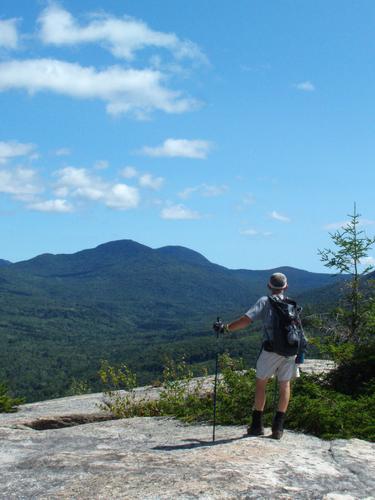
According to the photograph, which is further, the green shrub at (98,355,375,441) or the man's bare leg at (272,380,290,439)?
the green shrub at (98,355,375,441)

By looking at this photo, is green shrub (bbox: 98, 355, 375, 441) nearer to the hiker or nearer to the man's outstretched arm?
the hiker

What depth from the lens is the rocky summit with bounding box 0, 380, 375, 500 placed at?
593cm

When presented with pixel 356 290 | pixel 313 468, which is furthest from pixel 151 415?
pixel 356 290

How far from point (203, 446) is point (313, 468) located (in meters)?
→ 1.70

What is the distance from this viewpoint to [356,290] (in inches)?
671

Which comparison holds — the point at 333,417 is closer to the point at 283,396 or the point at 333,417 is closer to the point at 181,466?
the point at 283,396

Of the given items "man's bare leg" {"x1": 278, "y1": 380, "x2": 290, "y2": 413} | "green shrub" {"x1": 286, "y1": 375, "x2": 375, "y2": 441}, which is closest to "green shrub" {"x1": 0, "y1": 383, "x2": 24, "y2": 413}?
"green shrub" {"x1": 286, "y1": 375, "x2": 375, "y2": 441}

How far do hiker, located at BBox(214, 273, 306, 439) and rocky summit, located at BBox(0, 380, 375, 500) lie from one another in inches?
13.3

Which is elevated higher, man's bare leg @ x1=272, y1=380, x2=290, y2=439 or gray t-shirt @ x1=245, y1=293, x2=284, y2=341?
gray t-shirt @ x1=245, y1=293, x2=284, y2=341

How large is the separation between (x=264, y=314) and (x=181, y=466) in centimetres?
236

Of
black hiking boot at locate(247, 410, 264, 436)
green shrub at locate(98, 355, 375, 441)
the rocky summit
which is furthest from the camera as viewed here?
green shrub at locate(98, 355, 375, 441)

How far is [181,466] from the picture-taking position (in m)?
Result: 6.68

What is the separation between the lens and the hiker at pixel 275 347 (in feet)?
26.0

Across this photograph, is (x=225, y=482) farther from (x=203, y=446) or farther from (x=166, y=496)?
(x=203, y=446)
